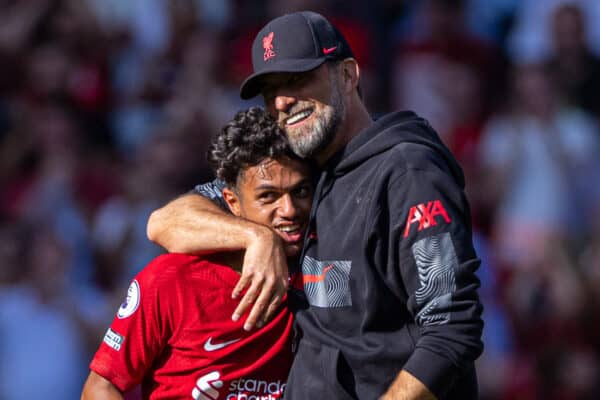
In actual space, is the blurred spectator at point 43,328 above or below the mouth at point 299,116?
below

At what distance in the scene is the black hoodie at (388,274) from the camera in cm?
326

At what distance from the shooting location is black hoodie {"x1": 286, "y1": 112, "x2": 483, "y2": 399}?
3.26m

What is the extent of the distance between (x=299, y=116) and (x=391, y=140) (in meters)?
0.38

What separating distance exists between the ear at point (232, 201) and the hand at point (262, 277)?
1.10 feet

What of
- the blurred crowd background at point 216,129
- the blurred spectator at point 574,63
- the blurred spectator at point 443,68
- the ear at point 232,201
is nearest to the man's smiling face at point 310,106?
the ear at point 232,201

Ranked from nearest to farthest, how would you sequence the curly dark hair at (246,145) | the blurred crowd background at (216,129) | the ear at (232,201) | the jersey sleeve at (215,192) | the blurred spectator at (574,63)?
the curly dark hair at (246,145), the ear at (232,201), the jersey sleeve at (215,192), the blurred crowd background at (216,129), the blurred spectator at (574,63)

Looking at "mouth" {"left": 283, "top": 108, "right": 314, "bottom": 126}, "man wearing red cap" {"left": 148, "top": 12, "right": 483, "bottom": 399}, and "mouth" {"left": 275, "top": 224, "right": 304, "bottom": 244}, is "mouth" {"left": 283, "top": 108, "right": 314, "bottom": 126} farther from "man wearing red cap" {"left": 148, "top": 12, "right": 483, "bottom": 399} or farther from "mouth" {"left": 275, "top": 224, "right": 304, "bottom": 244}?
"mouth" {"left": 275, "top": 224, "right": 304, "bottom": 244}

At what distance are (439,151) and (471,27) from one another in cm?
510

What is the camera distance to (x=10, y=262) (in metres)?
7.20

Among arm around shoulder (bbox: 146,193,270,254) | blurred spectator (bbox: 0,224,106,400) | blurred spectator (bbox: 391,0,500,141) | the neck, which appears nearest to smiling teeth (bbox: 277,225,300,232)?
arm around shoulder (bbox: 146,193,270,254)

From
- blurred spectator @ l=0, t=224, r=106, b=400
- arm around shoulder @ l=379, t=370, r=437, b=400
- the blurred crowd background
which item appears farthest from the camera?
the blurred crowd background

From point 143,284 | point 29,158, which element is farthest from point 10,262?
point 143,284

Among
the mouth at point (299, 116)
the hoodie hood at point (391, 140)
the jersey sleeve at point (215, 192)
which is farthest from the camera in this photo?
the jersey sleeve at point (215, 192)

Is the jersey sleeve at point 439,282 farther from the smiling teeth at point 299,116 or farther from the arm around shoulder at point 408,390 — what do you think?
the smiling teeth at point 299,116
